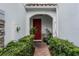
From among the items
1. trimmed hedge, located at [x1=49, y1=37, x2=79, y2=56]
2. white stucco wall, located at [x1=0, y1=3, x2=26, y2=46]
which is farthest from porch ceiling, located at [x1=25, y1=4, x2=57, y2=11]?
trimmed hedge, located at [x1=49, y1=37, x2=79, y2=56]

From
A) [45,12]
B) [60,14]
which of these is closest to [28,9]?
[45,12]

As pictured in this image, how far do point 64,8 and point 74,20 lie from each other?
23 cm

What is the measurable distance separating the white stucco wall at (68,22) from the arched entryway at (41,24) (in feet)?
0.49

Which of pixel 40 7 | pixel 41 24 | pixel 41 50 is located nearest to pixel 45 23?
pixel 41 24

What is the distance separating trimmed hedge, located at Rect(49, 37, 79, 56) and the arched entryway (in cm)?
17

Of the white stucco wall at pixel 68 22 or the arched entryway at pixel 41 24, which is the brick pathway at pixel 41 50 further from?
the white stucco wall at pixel 68 22

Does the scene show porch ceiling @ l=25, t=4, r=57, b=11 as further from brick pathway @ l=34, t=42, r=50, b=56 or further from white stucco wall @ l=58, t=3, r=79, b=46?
brick pathway @ l=34, t=42, r=50, b=56

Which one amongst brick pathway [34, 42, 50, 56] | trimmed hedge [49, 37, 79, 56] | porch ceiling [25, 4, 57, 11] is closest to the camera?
trimmed hedge [49, 37, 79, 56]

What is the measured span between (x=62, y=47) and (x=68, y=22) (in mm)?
453

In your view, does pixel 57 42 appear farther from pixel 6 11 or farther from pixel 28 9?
pixel 6 11

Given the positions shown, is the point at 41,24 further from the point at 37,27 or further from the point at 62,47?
the point at 62,47

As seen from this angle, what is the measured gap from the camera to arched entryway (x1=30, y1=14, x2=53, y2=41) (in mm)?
3338

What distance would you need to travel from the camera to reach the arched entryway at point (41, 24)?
3.34 metres

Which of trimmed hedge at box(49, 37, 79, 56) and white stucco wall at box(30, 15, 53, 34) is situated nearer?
trimmed hedge at box(49, 37, 79, 56)
